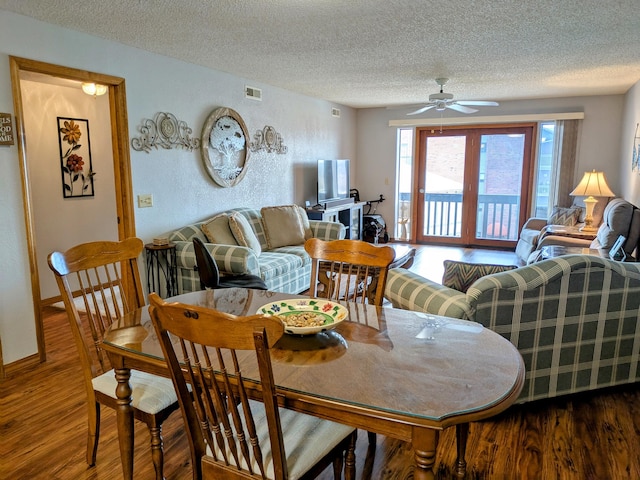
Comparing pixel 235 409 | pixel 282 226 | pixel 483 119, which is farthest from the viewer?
pixel 483 119

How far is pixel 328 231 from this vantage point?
17.4ft

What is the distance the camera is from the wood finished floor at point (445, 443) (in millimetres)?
2062

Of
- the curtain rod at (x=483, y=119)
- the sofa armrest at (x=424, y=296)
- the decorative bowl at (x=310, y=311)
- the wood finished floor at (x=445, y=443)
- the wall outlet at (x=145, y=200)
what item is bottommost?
the wood finished floor at (x=445, y=443)

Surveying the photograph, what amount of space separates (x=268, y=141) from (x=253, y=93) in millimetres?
590

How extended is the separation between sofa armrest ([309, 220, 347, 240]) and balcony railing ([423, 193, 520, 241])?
123 inches

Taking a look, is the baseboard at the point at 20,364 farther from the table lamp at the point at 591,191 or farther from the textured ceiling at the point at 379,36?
the table lamp at the point at 591,191

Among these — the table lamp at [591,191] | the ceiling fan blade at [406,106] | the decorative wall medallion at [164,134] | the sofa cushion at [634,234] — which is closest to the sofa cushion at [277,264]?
the decorative wall medallion at [164,134]

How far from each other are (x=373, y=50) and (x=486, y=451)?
3103 millimetres

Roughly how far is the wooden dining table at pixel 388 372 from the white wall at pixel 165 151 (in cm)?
165

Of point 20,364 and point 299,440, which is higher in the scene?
point 299,440

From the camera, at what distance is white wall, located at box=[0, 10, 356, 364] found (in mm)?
2988

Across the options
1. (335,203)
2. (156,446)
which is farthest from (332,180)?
(156,446)

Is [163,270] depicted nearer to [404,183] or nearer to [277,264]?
[277,264]

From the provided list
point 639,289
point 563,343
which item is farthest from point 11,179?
point 639,289
